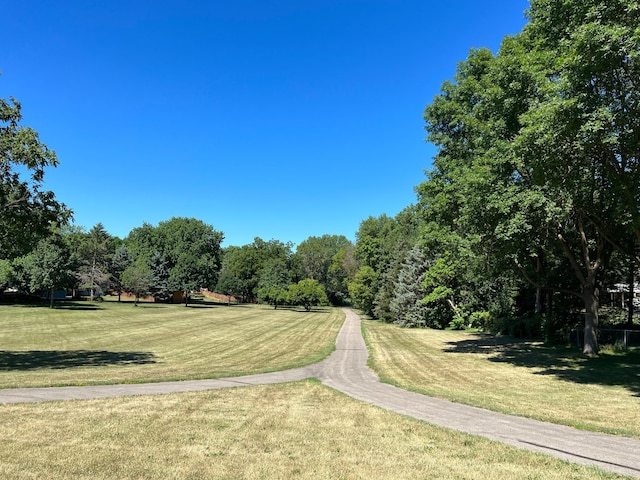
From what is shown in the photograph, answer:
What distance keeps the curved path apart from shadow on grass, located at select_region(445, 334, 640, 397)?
599 centimetres

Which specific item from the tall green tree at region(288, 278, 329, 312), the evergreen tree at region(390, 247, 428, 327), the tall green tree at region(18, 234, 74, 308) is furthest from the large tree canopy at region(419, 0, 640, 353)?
the tall green tree at region(288, 278, 329, 312)

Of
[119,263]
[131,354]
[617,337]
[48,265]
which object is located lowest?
[131,354]

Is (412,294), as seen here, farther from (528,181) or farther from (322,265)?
(322,265)

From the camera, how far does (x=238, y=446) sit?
6.25 metres

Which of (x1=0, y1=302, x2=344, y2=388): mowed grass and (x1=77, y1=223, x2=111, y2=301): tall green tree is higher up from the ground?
(x1=77, y1=223, x2=111, y2=301): tall green tree

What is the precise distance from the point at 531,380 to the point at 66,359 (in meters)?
18.1

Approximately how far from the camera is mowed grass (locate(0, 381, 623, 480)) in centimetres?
522

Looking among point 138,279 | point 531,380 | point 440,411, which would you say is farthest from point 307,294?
point 440,411

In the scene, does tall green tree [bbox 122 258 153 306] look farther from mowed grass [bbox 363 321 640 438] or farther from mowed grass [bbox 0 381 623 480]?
mowed grass [bbox 0 381 623 480]

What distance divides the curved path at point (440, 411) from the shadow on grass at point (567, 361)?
19.7 feet

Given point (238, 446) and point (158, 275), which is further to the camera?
point (158, 275)

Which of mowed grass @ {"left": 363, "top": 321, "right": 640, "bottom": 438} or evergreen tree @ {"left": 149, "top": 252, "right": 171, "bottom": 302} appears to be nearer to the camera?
mowed grass @ {"left": 363, "top": 321, "right": 640, "bottom": 438}

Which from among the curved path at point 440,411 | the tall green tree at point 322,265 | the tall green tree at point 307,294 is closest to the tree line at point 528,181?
the curved path at point 440,411

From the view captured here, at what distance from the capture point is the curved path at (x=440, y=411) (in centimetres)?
621
